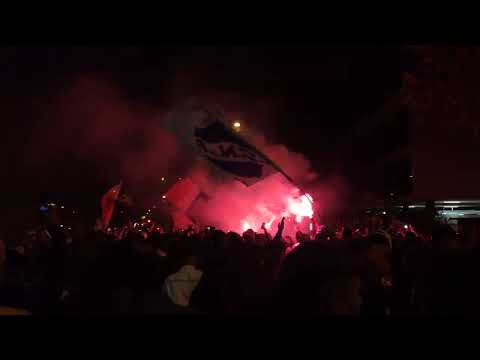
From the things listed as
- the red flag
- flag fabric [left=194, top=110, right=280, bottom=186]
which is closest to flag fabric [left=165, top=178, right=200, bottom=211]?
flag fabric [left=194, top=110, right=280, bottom=186]

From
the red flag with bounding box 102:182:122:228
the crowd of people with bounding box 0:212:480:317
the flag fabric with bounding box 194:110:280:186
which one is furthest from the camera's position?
the flag fabric with bounding box 194:110:280:186

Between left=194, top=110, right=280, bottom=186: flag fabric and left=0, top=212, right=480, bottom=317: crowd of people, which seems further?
left=194, top=110, right=280, bottom=186: flag fabric

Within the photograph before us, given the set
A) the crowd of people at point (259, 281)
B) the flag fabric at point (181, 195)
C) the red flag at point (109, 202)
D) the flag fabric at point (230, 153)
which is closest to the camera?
the crowd of people at point (259, 281)

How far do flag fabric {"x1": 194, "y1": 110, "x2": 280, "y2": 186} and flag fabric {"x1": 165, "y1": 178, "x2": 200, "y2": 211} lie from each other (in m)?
1.95

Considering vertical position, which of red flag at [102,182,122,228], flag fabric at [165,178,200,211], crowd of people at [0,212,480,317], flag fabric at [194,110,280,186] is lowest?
crowd of people at [0,212,480,317]

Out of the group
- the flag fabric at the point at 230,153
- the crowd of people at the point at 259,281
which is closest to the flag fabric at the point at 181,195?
the flag fabric at the point at 230,153

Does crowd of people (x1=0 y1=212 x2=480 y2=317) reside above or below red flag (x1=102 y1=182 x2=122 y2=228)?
below

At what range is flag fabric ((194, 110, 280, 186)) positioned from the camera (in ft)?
35.2

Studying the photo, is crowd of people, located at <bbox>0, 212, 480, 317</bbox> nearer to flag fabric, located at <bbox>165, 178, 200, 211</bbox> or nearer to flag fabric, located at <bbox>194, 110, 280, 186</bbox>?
flag fabric, located at <bbox>194, 110, 280, 186</bbox>

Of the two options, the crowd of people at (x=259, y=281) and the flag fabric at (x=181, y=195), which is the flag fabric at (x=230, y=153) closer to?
the flag fabric at (x=181, y=195)

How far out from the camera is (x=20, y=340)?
1.42 meters

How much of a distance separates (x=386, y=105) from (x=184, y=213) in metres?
19.1

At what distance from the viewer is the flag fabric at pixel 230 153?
422 inches

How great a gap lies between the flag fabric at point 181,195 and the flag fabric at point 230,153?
195 cm
